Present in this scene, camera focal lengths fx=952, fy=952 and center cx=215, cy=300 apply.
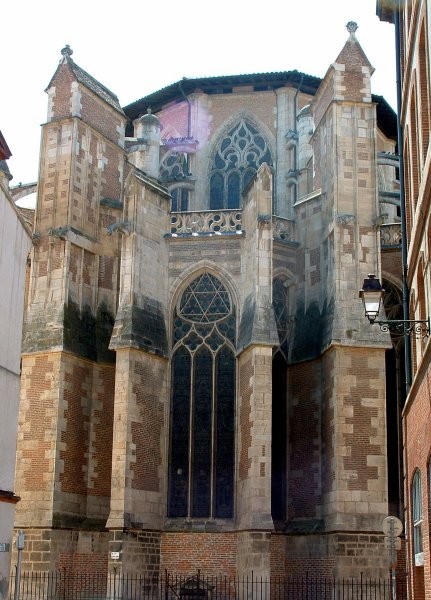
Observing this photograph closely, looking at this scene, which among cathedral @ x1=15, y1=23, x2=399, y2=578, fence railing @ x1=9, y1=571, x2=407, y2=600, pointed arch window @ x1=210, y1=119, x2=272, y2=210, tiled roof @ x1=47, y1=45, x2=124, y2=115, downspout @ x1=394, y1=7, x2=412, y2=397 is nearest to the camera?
downspout @ x1=394, y1=7, x2=412, y2=397

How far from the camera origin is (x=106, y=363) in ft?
82.5

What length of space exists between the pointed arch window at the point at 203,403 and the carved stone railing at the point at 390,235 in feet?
15.3

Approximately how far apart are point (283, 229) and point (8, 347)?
39.6 ft

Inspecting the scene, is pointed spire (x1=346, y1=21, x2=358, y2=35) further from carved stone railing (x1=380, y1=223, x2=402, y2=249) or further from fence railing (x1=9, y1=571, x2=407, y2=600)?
fence railing (x1=9, y1=571, x2=407, y2=600)

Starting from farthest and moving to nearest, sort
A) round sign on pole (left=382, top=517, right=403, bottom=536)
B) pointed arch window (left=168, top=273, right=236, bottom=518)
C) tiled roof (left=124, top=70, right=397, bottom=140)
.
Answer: tiled roof (left=124, top=70, right=397, bottom=140) → pointed arch window (left=168, top=273, right=236, bottom=518) → round sign on pole (left=382, top=517, right=403, bottom=536)

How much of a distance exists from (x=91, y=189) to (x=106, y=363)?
509 centimetres

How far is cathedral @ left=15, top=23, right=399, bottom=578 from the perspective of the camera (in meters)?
22.2

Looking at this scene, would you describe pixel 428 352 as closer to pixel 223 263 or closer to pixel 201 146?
pixel 223 263

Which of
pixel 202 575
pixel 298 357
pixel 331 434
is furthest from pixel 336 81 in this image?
pixel 202 575

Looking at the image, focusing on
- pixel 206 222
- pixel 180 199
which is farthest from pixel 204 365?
pixel 180 199

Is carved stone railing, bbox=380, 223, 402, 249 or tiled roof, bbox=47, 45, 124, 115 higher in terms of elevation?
tiled roof, bbox=47, 45, 124, 115

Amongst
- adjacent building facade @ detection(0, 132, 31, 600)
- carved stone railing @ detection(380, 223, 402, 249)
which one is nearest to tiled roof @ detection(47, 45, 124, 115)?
carved stone railing @ detection(380, 223, 402, 249)

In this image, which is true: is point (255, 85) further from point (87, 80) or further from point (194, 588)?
point (194, 588)

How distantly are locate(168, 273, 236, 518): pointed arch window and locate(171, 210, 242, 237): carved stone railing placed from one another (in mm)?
1315
